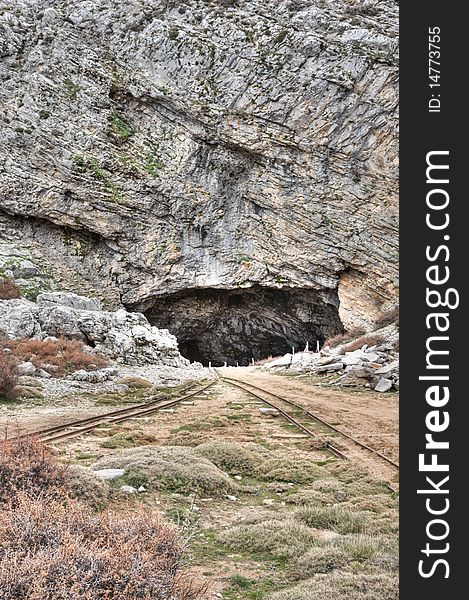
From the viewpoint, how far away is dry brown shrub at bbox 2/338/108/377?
68.2 feet

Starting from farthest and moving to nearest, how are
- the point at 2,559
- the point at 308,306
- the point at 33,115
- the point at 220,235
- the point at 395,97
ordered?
the point at 308,306 → the point at 220,235 → the point at 33,115 → the point at 395,97 → the point at 2,559

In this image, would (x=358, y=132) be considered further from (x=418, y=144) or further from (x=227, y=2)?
(x=418, y=144)

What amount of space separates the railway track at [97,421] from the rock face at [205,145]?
77.7ft

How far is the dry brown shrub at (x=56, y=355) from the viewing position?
2080 centimetres

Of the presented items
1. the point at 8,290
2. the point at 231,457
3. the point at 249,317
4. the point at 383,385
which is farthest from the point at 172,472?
the point at 249,317

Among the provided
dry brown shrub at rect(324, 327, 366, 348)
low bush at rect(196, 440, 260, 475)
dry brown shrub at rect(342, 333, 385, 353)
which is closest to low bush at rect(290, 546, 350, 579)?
low bush at rect(196, 440, 260, 475)

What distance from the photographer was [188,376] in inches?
1027

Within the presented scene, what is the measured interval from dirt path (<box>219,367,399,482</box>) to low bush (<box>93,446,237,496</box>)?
2726 millimetres

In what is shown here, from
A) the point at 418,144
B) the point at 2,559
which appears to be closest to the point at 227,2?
the point at 418,144

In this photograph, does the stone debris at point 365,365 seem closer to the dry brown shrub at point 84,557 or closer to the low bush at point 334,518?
the low bush at point 334,518

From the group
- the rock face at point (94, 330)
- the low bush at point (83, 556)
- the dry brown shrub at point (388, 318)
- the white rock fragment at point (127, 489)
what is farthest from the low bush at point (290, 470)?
the dry brown shrub at point (388, 318)

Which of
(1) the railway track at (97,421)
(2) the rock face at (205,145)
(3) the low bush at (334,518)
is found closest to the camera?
(3) the low bush at (334,518)

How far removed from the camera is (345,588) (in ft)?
14.1

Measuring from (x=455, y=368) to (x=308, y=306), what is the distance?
130ft
